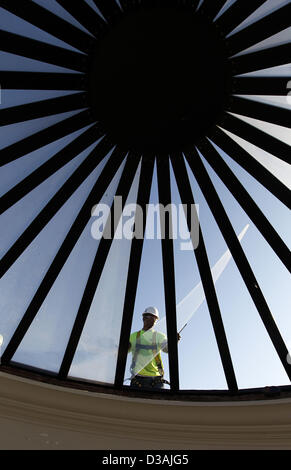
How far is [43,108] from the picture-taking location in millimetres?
7379

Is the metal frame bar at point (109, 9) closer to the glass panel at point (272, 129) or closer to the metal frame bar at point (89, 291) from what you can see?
the glass panel at point (272, 129)

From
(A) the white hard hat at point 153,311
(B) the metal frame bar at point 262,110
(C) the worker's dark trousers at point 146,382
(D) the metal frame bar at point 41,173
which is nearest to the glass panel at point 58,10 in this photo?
(D) the metal frame bar at point 41,173

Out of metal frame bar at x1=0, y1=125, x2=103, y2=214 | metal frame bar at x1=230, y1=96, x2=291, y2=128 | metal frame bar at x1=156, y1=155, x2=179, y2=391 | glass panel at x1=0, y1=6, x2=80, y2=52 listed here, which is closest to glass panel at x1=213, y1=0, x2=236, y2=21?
metal frame bar at x1=230, y1=96, x2=291, y2=128

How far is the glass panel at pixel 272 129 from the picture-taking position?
763cm

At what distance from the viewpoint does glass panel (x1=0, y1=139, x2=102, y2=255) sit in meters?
8.29

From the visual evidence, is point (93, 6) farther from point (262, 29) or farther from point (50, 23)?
point (262, 29)

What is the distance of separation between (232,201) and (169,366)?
11.4 feet

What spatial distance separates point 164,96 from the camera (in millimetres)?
7301

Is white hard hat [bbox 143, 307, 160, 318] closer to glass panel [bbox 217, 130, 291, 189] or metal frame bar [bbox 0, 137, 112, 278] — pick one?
metal frame bar [bbox 0, 137, 112, 278]

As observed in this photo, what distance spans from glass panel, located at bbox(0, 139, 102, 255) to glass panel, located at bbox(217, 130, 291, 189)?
2666mm

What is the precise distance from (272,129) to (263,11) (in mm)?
1829

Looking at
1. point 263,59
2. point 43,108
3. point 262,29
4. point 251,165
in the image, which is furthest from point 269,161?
point 43,108

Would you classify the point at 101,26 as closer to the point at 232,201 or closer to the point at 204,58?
the point at 204,58

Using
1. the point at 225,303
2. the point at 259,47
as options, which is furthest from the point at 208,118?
the point at 225,303
